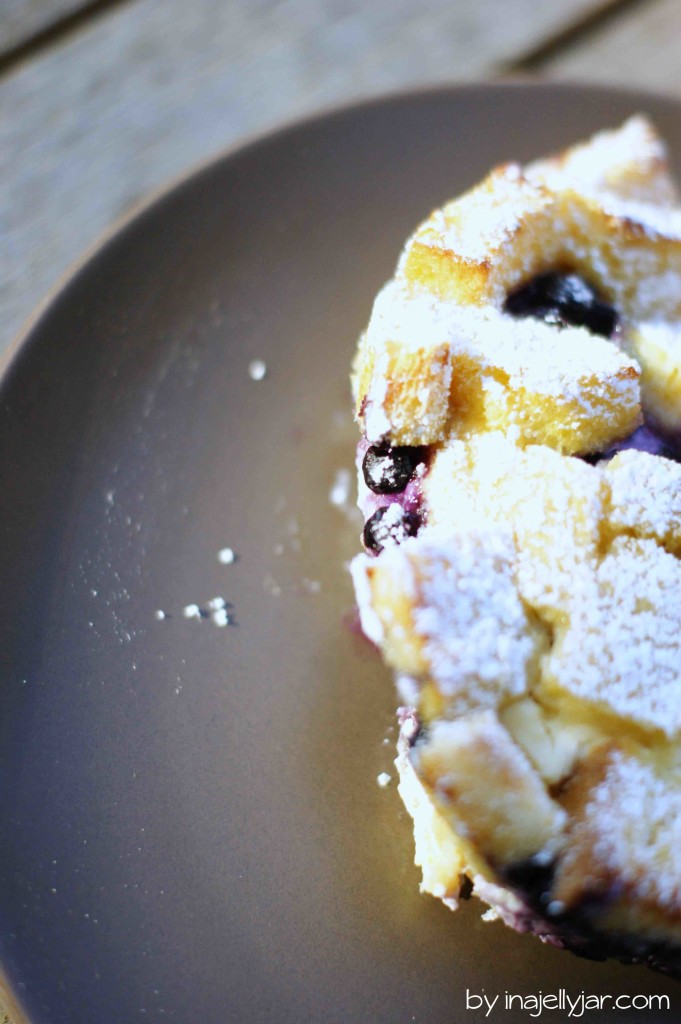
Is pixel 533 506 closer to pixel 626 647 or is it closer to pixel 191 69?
pixel 626 647

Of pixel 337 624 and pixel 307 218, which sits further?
pixel 307 218

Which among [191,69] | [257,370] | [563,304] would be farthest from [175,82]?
[563,304]

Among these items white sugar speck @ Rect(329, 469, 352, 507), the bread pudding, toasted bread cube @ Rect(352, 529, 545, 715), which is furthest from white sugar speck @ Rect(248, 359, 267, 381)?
toasted bread cube @ Rect(352, 529, 545, 715)

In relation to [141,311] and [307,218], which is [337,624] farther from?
[307,218]

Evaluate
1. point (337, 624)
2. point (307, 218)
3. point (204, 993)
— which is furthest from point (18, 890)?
point (307, 218)

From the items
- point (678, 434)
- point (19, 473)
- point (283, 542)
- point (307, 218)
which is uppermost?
point (307, 218)

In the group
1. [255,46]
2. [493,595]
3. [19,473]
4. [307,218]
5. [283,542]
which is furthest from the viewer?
[255,46]

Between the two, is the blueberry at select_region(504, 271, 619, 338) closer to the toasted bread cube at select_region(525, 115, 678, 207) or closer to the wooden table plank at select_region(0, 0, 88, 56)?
the toasted bread cube at select_region(525, 115, 678, 207)
